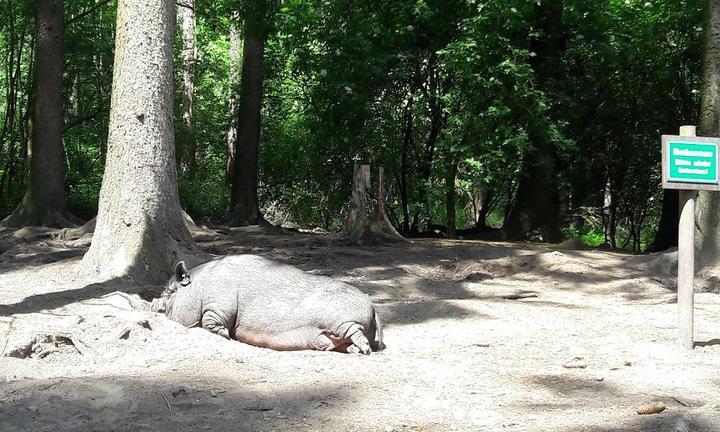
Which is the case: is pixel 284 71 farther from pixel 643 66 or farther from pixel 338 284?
pixel 338 284

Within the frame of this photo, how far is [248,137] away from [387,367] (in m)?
12.6

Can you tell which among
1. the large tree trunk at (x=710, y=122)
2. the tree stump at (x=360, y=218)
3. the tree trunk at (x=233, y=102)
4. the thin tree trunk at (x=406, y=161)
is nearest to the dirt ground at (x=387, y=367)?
the large tree trunk at (x=710, y=122)

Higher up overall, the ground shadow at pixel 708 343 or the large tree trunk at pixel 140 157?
the large tree trunk at pixel 140 157

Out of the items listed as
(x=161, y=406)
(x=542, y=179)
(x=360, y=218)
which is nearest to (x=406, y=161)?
(x=542, y=179)

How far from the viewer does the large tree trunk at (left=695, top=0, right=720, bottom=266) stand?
37.5 ft

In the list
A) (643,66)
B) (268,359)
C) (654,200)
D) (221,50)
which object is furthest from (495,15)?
(221,50)

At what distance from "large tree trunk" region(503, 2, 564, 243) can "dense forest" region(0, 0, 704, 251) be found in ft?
0.11

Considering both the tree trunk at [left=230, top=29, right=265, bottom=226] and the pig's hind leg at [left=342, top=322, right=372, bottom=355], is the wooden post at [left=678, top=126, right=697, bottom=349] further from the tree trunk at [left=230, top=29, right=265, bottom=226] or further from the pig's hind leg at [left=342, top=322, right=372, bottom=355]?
the tree trunk at [left=230, top=29, right=265, bottom=226]

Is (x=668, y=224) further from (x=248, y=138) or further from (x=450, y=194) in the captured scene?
(x=248, y=138)

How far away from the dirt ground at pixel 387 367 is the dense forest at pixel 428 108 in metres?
6.53

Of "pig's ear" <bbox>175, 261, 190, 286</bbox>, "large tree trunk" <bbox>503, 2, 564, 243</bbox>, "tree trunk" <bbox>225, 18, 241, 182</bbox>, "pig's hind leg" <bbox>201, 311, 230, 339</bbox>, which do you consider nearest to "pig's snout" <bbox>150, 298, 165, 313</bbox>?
"pig's ear" <bbox>175, 261, 190, 286</bbox>

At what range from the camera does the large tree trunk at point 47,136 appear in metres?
15.9

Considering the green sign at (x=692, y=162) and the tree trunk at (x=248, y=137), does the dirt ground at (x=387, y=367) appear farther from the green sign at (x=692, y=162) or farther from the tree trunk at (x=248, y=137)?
the tree trunk at (x=248, y=137)

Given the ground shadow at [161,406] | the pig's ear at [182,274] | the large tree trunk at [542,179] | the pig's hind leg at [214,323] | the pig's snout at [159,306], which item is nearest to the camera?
the ground shadow at [161,406]
